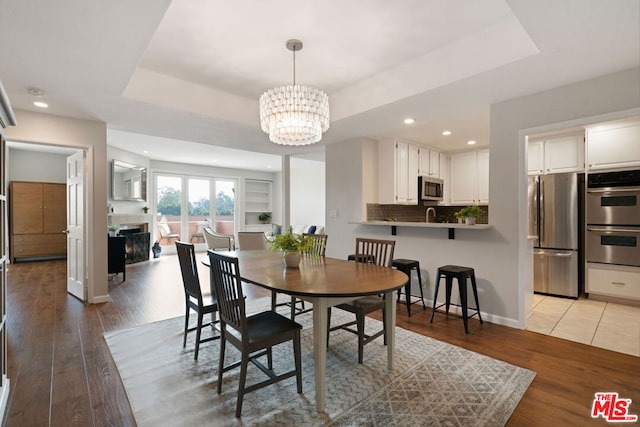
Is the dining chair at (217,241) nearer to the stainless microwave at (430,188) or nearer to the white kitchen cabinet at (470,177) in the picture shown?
the stainless microwave at (430,188)

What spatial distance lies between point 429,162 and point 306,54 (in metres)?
3.48

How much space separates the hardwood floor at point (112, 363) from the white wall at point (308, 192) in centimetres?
551

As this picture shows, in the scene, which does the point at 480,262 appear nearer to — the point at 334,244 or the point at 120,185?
the point at 334,244

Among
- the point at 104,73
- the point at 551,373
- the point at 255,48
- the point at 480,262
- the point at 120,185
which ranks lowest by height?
the point at 551,373

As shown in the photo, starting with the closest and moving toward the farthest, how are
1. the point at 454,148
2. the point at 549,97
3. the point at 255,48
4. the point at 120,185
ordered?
the point at 255,48 → the point at 549,97 → the point at 454,148 → the point at 120,185

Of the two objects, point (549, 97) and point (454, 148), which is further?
point (454, 148)

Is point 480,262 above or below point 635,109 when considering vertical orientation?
below

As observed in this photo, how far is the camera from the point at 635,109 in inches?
103

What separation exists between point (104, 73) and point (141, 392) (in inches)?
101

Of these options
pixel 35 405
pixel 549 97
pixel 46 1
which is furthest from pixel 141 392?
pixel 549 97

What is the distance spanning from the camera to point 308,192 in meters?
9.77

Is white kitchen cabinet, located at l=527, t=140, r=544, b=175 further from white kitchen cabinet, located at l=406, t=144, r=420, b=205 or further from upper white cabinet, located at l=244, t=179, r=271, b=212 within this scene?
upper white cabinet, located at l=244, t=179, r=271, b=212

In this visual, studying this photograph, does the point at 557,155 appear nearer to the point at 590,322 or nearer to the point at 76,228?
the point at 590,322

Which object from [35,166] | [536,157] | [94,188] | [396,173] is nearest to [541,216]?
[536,157]
